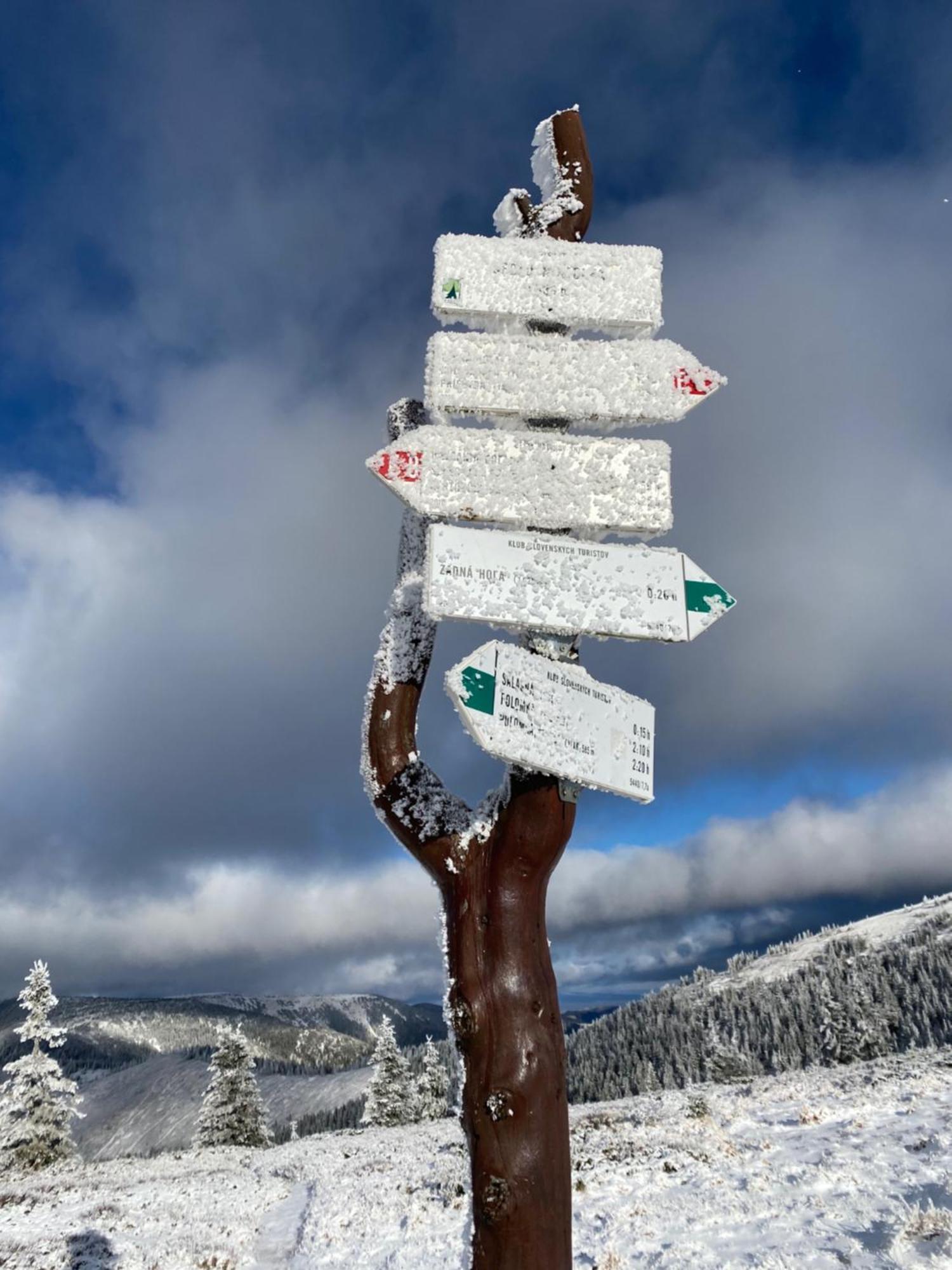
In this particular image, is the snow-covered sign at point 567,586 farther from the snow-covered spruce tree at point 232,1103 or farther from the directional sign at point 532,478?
the snow-covered spruce tree at point 232,1103

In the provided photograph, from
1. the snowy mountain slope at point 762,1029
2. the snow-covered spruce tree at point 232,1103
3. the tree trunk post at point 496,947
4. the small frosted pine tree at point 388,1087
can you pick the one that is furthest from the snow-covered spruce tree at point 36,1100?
the snowy mountain slope at point 762,1029

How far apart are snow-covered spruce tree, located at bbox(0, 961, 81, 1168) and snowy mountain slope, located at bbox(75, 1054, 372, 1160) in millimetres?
157008

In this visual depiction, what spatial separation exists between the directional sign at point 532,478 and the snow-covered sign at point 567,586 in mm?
149

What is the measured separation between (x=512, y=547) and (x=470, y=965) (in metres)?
2.57

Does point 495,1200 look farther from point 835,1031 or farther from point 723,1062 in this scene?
point 835,1031

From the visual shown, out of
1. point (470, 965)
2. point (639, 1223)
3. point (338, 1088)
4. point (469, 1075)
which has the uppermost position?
point (470, 965)

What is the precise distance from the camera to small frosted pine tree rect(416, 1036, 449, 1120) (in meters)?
44.2

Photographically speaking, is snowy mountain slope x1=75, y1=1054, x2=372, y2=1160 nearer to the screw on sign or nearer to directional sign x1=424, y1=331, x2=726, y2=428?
the screw on sign

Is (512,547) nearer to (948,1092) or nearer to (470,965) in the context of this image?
(470,965)

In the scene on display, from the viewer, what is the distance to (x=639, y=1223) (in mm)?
9766

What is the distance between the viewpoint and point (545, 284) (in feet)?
17.1

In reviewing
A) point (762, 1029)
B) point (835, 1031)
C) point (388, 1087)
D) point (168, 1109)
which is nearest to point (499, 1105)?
point (388, 1087)

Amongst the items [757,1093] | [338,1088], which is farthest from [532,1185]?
[338,1088]

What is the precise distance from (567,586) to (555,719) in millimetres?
842
